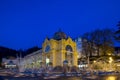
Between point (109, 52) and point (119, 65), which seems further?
point (109, 52)

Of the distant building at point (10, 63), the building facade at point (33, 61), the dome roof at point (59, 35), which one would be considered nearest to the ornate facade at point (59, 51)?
the dome roof at point (59, 35)

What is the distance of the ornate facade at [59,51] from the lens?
81750 millimetres

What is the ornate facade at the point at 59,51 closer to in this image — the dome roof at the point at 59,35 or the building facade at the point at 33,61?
the dome roof at the point at 59,35

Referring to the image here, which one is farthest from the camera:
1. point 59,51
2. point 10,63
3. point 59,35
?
point 10,63

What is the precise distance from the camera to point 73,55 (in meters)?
84.4

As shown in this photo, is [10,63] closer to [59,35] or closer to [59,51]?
[59,35]

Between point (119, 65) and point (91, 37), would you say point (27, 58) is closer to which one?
point (91, 37)

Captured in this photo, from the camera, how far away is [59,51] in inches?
3226

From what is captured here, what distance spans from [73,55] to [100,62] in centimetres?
1118

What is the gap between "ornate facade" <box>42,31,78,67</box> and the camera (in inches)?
3219

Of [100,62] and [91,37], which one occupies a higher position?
[91,37]

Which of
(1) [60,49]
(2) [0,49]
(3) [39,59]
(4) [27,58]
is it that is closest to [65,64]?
(1) [60,49]

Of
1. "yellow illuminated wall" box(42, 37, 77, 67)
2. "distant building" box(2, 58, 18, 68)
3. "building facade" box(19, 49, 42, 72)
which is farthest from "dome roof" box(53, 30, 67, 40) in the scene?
"distant building" box(2, 58, 18, 68)

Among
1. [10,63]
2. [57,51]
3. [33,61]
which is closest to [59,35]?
[57,51]
